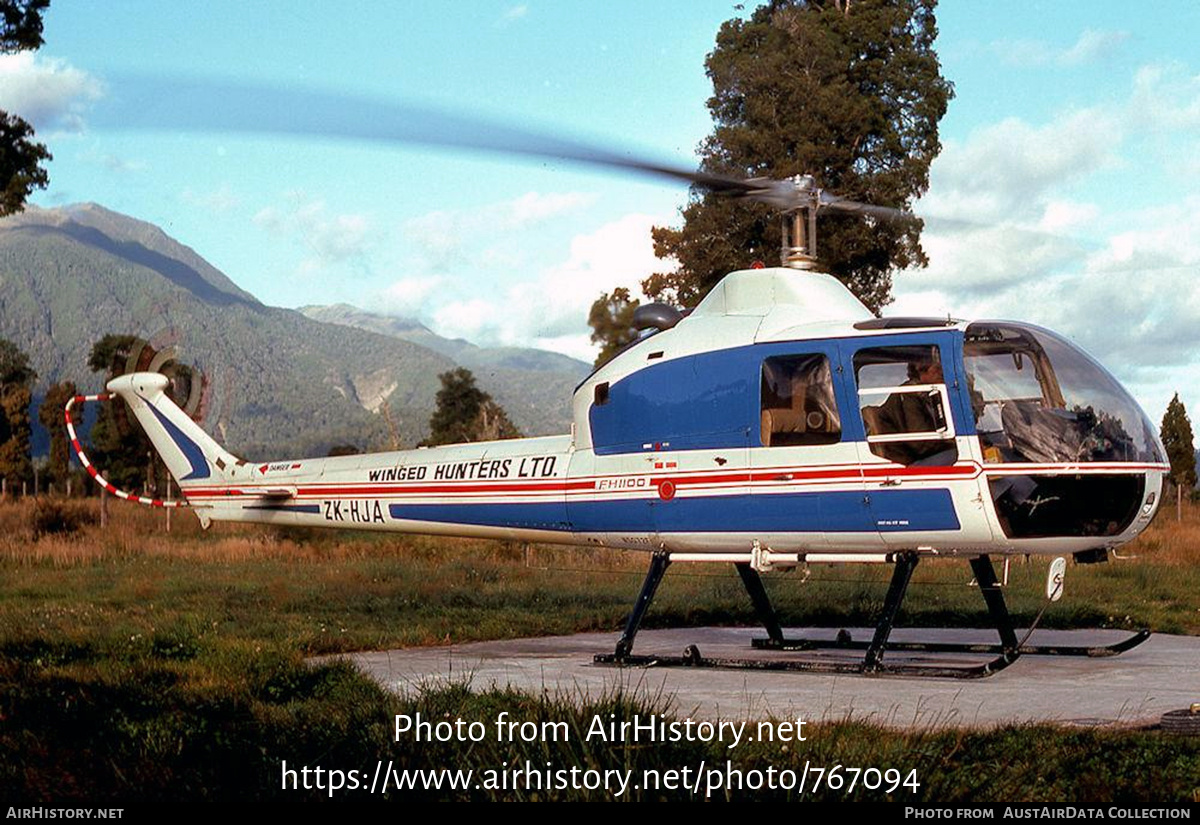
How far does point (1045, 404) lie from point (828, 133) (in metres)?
24.2

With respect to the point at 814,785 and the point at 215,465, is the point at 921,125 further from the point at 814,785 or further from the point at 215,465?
the point at 814,785

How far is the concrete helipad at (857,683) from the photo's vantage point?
8125 mm

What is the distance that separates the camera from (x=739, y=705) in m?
8.49

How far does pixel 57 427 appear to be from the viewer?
196 feet

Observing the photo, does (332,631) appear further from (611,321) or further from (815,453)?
(611,321)

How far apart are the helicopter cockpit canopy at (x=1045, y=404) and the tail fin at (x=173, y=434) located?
340 inches

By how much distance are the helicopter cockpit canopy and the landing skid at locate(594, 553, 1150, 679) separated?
1.35 m

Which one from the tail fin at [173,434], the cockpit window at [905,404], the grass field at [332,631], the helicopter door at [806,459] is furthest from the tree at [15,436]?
the cockpit window at [905,404]

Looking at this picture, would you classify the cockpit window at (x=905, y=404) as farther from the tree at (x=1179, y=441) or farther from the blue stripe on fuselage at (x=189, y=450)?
the tree at (x=1179, y=441)

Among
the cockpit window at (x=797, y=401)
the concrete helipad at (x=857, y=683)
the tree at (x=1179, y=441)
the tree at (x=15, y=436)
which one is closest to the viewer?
the concrete helipad at (x=857, y=683)

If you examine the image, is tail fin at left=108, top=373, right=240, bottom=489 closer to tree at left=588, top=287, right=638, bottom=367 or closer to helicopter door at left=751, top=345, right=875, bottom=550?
helicopter door at left=751, top=345, right=875, bottom=550

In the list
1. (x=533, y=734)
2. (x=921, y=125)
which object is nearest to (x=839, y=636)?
(x=533, y=734)

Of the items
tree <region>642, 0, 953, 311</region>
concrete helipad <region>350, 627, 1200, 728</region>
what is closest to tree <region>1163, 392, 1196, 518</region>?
tree <region>642, 0, 953, 311</region>

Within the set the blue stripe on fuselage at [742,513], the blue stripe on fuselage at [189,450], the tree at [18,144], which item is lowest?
the blue stripe on fuselage at [742,513]
